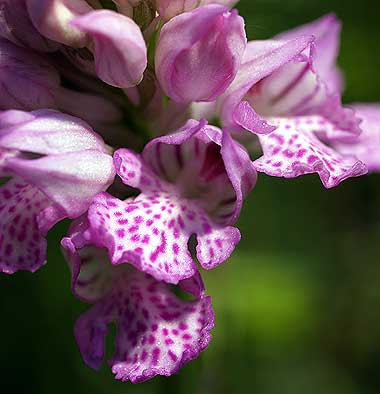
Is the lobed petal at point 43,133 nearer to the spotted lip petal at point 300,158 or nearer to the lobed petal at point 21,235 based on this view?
the lobed petal at point 21,235

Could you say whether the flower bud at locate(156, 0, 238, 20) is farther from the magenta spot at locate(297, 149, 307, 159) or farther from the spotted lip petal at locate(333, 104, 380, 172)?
the spotted lip petal at locate(333, 104, 380, 172)

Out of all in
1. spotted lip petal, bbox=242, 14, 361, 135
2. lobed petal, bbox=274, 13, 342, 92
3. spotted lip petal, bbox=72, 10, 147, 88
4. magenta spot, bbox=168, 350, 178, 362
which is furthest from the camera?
lobed petal, bbox=274, 13, 342, 92

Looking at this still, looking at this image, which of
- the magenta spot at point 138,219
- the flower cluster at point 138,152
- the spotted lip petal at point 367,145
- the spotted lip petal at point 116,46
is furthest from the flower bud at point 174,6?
the spotted lip petal at point 367,145

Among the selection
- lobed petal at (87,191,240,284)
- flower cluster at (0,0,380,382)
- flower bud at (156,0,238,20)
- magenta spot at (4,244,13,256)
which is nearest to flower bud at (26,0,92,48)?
flower cluster at (0,0,380,382)

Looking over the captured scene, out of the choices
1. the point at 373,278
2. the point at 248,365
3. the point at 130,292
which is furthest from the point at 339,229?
the point at 130,292

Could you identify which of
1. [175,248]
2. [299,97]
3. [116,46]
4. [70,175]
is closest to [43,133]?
[70,175]

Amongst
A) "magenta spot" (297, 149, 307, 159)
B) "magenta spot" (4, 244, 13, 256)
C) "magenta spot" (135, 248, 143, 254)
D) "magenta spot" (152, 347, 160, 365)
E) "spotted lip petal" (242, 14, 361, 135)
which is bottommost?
"magenta spot" (152, 347, 160, 365)

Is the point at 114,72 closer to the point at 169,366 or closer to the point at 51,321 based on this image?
the point at 169,366
